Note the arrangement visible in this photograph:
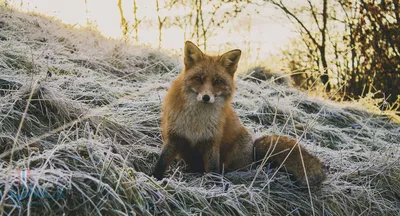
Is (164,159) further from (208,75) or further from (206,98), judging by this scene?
(208,75)

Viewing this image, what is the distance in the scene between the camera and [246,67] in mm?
7855

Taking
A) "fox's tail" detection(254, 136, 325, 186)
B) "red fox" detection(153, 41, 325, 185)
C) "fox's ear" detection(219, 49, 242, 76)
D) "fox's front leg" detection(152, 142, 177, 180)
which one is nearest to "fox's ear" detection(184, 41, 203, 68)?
"red fox" detection(153, 41, 325, 185)

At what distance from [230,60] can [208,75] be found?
27cm

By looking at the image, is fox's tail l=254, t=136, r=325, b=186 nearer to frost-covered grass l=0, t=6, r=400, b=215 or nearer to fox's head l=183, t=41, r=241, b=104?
frost-covered grass l=0, t=6, r=400, b=215

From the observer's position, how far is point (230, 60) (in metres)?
3.22

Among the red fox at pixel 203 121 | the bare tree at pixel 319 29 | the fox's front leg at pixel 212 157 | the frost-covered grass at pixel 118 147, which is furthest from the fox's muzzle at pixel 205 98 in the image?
the bare tree at pixel 319 29

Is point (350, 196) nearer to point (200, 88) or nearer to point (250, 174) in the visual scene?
point (250, 174)

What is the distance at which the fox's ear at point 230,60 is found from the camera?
3182mm

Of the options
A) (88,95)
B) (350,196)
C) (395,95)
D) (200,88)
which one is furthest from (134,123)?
(395,95)

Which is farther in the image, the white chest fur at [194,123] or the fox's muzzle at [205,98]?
the white chest fur at [194,123]

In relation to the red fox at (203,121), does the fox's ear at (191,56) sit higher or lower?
higher

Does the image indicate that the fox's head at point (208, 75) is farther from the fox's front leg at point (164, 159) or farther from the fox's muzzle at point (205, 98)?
the fox's front leg at point (164, 159)

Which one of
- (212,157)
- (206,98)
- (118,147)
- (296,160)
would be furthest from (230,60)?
(118,147)

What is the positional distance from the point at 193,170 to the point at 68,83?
163 cm
